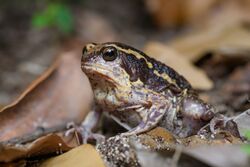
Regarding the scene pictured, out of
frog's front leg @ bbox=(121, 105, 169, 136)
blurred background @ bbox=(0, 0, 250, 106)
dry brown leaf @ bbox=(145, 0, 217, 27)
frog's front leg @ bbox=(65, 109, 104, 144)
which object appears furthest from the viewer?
dry brown leaf @ bbox=(145, 0, 217, 27)

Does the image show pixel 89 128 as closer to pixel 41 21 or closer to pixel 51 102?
pixel 51 102

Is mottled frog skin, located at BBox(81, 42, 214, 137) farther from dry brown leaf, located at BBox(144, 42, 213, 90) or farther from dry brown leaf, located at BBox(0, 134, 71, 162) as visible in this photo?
dry brown leaf, located at BBox(144, 42, 213, 90)

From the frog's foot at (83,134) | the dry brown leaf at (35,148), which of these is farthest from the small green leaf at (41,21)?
the dry brown leaf at (35,148)

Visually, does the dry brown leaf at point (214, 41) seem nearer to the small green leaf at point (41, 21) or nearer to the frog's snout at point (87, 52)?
the small green leaf at point (41, 21)

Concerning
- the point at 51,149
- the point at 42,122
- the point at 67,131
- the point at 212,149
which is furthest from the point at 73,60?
the point at 212,149

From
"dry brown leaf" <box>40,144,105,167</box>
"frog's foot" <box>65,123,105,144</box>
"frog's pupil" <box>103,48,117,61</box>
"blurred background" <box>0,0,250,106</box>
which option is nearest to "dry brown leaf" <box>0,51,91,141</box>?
"frog's foot" <box>65,123,105,144</box>
